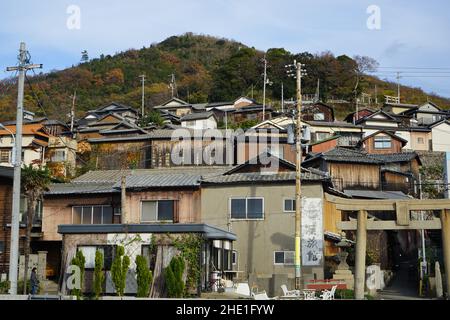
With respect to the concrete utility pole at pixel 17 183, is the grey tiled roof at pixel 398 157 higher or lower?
higher

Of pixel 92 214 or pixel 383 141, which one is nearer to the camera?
pixel 92 214

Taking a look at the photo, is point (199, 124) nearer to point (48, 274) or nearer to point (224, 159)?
point (224, 159)

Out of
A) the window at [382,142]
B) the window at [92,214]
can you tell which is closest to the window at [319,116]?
the window at [382,142]

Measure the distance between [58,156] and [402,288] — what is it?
36266 mm

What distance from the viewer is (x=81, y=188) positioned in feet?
128

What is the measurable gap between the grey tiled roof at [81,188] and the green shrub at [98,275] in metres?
11.2

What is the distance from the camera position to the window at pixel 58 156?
5756cm

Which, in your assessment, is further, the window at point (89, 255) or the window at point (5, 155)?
the window at point (5, 155)

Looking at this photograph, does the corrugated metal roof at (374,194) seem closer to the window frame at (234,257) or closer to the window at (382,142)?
the window frame at (234,257)

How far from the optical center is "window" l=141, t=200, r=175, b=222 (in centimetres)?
3659

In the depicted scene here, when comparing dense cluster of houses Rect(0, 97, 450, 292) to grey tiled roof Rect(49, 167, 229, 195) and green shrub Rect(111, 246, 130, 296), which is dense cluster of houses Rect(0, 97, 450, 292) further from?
green shrub Rect(111, 246, 130, 296)

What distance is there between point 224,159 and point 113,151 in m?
10.5

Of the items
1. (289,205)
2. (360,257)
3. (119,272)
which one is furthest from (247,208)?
(119,272)

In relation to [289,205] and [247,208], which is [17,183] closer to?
[247,208]
